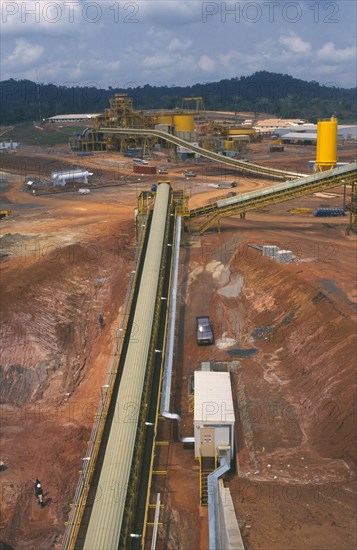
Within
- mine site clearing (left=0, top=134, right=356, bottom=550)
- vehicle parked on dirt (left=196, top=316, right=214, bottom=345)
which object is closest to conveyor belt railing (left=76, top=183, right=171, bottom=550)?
mine site clearing (left=0, top=134, right=356, bottom=550)

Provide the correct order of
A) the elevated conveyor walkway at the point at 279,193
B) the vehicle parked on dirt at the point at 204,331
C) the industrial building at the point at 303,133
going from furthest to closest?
1. the industrial building at the point at 303,133
2. the elevated conveyor walkway at the point at 279,193
3. the vehicle parked on dirt at the point at 204,331

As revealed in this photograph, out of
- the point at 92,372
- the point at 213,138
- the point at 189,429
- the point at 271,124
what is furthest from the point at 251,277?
the point at 271,124

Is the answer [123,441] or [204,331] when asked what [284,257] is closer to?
[204,331]

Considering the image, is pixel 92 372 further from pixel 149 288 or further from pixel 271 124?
pixel 271 124

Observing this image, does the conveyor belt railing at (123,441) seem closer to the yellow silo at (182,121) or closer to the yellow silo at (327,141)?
the yellow silo at (327,141)

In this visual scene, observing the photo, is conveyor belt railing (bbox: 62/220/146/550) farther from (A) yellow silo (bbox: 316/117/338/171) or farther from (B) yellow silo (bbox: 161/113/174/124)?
(B) yellow silo (bbox: 161/113/174/124)

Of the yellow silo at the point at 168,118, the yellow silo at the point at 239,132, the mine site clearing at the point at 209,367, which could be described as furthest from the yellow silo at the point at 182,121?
the mine site clearing at the point at 209,367

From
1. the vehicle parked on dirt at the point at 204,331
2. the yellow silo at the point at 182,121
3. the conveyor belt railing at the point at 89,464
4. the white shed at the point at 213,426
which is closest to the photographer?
the conveyor belt railing at the point at 89,464

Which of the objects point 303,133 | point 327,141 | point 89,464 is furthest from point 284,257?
point 303,133
